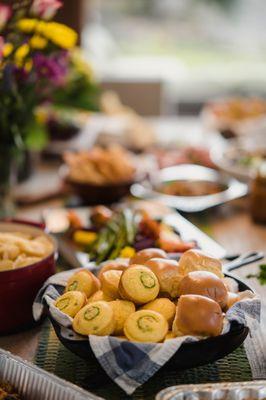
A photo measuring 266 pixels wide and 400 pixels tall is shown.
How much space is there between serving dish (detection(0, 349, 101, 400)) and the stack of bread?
0.10 metres

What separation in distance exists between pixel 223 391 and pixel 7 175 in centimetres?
111

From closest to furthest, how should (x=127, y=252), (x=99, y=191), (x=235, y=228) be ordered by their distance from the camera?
(x=127, y=252) < (x=235, y=228) < (x=99, y=191)

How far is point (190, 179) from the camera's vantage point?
2.18 metres

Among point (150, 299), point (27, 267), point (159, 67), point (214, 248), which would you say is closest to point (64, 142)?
point (214, 248)

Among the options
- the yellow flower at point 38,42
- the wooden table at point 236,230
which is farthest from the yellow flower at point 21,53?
the wooden table at point 236,230

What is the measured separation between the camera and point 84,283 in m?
1.21

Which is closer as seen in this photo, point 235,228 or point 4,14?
point 4,14

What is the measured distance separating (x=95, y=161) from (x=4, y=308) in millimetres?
957

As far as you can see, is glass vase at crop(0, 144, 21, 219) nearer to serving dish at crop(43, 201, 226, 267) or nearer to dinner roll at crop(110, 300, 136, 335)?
serving dish at crop(43, 201, 226, 267)

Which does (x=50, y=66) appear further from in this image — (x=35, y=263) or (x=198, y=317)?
(x=198, y=317)

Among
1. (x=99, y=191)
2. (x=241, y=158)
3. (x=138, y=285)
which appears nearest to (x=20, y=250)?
(x=138, y=285)

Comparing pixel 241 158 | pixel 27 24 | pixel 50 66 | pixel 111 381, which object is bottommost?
pixel 241 158

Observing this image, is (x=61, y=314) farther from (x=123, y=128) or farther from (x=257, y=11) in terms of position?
(x=257, y=11)

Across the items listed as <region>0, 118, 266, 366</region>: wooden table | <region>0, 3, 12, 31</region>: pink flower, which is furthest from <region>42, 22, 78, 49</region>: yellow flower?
→ <region>0, 118, 266, 366</region>: wooden table
